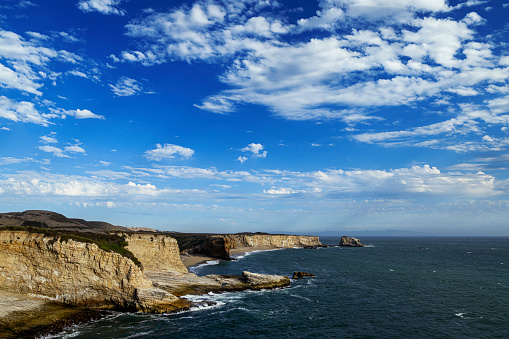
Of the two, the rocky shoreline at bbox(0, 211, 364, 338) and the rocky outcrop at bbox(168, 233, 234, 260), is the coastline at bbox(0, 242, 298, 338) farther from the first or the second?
the rocky outcrop at bbox(168, 233, 234, 260)

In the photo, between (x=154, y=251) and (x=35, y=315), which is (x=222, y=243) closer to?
(x=154, y=251)

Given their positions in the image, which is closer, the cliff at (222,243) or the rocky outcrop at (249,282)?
the rocky outcrop at (249,282)

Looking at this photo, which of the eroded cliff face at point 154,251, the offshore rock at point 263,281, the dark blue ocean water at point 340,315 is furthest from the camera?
the eroded cliff face at point 154,251

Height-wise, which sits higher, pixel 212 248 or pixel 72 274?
pixel 72 274

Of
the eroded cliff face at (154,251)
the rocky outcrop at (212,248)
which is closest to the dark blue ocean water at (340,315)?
the eroded cliff face at (154,251)

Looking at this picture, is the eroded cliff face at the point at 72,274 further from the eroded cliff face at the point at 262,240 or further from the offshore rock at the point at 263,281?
the eroded cliff face at the point at 262,240

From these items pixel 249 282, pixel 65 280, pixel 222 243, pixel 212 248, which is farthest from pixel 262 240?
pixel 65 280

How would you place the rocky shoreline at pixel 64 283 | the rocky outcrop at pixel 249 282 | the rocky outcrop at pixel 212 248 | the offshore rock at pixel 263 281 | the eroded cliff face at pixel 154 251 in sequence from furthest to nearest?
1. the rocky outcrop at pixel 212 248
2. the eroded cliff face at pixel 154 251
3. the offshore rock at pixel 263 281
4. the rocky outcrop at pixel 249 282
5. the rocky shoreline at pixel 64 283
